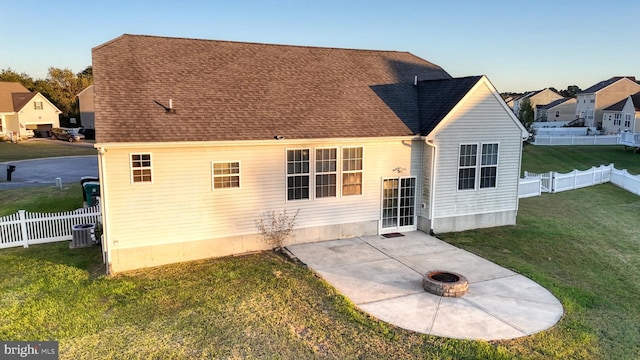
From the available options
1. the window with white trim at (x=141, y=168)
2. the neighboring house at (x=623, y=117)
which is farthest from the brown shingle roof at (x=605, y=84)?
the window with white trim at (x=141, y=168)

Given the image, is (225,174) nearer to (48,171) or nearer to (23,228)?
(23,228)

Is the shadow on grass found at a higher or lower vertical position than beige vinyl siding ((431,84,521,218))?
lower

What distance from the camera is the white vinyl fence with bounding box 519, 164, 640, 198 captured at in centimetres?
2234

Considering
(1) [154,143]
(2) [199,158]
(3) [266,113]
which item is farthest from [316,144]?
(1) [154,143]

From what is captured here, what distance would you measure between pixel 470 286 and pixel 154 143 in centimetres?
893

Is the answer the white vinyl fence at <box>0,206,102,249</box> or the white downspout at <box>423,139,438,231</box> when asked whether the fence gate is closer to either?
the white downspout at <box>423,139,438,231</box>

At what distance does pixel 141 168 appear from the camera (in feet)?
38.6

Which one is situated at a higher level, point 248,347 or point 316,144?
point 316,144

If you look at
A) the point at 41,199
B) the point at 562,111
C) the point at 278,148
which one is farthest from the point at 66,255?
the point at 562,111

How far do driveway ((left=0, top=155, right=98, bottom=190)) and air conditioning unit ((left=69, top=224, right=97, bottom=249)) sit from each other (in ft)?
41.8

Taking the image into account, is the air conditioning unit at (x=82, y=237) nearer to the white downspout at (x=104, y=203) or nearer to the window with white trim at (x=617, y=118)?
the white downspout at (x=104, y=203)

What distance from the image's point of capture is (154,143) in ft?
38.3

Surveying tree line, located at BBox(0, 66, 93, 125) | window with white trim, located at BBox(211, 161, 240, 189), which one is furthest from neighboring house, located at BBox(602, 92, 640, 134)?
tree line, located at BBox(0, 66, 93, 125)

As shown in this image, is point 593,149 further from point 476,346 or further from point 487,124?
point 476,346
